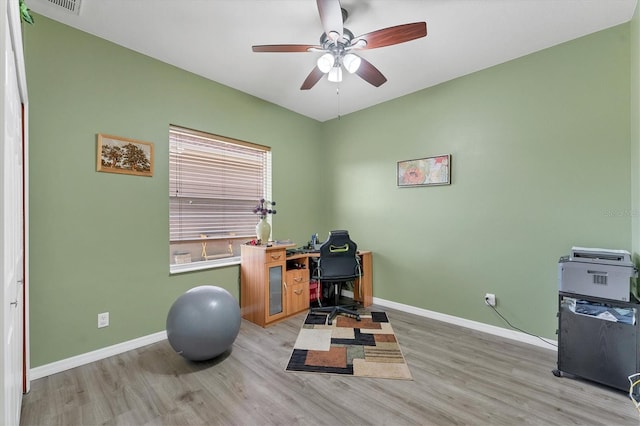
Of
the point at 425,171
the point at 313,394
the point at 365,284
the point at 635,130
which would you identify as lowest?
the point at 313,394

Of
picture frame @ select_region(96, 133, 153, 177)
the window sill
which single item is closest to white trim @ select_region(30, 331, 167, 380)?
the window sill

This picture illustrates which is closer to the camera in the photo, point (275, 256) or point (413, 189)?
point (275, 256)

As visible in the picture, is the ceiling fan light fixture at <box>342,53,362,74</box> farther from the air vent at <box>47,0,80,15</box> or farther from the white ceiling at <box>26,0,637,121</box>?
the air vent at <box>47,0,80,15</box>

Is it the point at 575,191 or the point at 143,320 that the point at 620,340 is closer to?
the point at 575,191

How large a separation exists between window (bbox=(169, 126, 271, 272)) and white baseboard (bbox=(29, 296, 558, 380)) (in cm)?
73

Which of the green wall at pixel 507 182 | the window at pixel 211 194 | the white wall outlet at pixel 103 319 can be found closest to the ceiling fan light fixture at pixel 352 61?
the green wall at pixel 507 182

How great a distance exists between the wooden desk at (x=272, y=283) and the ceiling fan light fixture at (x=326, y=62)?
76.6 inches

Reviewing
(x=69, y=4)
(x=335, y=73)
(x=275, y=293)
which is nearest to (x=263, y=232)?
(x=275, y=293)

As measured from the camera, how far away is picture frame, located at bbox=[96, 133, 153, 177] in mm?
2533

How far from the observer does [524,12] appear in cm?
222

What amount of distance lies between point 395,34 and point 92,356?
3566 mm

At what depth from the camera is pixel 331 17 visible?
1.95 m

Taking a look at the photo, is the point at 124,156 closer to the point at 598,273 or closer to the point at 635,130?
the point at 598,273

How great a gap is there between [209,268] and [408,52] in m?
Result: 3.08
